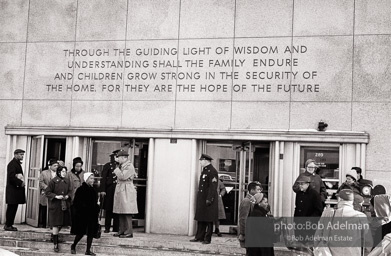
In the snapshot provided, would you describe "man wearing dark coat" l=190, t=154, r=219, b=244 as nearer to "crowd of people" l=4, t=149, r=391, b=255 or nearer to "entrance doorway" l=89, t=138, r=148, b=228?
"crowd of people" l=4, t=149, r=391, b=255

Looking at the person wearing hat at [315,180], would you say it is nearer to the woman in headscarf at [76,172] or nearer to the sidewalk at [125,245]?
the sidewalk at [125,245]

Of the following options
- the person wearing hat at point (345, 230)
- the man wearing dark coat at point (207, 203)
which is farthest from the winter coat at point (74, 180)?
the person wearing hat at point (345, 230)

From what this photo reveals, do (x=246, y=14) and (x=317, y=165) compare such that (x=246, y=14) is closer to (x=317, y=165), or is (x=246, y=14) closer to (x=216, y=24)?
(x=216, y=24)

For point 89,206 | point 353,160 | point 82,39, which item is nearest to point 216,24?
point 82,39

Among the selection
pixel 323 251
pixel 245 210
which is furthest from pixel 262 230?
pixel 323 251

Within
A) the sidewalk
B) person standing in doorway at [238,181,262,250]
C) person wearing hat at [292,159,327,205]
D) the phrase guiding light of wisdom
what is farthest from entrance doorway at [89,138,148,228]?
person standing in doorway at [238,181,262,250]

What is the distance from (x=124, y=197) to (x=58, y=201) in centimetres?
138

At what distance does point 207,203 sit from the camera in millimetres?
12820

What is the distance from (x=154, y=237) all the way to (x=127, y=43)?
4934mm

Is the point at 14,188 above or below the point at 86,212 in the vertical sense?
above

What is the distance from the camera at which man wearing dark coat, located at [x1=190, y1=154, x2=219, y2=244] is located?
12922mm

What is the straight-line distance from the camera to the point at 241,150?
48.9ft

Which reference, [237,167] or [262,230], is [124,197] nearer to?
[237,167]

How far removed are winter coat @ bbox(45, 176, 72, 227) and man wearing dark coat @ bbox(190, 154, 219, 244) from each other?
2.73 metres
